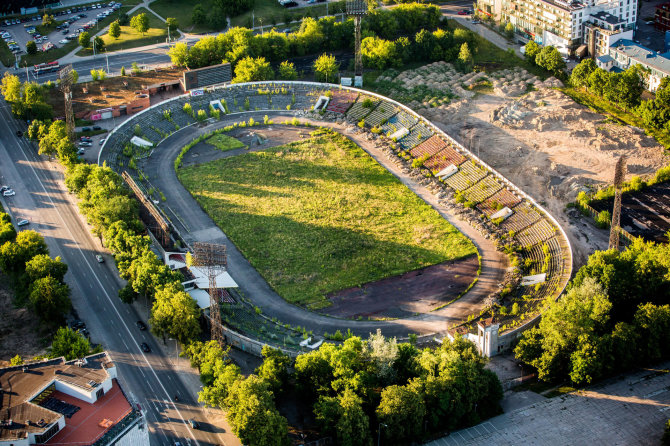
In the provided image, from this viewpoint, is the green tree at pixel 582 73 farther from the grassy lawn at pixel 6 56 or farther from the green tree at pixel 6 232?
the grassy lawn at pixel 6 56

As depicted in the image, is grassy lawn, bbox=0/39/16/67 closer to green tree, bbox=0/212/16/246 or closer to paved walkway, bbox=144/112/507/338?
paved walkway, bbox=144/112/507/338

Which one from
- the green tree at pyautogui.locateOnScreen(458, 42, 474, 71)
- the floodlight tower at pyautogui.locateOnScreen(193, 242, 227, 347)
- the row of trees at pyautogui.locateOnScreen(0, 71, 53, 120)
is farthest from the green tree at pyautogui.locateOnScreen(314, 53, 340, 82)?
the floodlight tower at pyautogui.locateOnScreen(193, 242, 227, 347)

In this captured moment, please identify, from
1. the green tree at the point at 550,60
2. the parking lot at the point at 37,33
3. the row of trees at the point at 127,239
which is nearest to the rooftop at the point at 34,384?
the row of trees at the point at 127,239

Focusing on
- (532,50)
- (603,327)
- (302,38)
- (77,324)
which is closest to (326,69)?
(302,38)

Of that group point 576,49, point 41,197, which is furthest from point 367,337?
point 576,49

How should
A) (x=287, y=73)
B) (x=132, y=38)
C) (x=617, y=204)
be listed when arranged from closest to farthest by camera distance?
(x=617, y=204) → (x=287, y=73) → (x=132, y=38)

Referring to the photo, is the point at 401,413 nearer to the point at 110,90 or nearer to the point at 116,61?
the point at 110,90

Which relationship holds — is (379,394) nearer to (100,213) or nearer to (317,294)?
(317,294)
